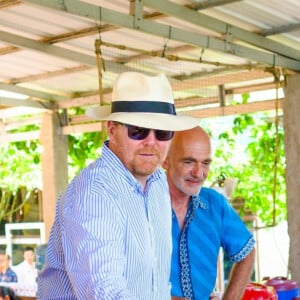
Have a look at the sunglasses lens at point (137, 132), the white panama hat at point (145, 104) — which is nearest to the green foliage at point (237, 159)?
the white panama hat at point (145, 104)

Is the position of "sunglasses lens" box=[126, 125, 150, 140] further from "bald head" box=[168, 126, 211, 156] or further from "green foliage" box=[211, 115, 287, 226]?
"green foliage" box=[211, 115, 287, 226]

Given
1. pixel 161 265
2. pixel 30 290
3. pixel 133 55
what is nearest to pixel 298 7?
pixel 133 55

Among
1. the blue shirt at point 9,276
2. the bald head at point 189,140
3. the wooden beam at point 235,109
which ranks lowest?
the blue shirt at point 9,276

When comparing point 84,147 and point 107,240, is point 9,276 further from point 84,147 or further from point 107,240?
point 107,240

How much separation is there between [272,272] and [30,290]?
586 centimetres

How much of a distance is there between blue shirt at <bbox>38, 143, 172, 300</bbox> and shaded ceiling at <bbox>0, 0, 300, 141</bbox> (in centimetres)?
315

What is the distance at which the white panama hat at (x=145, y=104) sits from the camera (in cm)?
237

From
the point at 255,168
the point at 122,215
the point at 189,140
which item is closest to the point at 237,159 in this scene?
the point at 255,168

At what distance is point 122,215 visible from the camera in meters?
2.28

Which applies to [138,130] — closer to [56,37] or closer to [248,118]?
[56,37]

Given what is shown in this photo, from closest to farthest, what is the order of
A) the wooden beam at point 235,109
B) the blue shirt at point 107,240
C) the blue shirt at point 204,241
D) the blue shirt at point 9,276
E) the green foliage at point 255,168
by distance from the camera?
1. the blue shirt at point 107,240
2. the blue shirt at point 204,241
3. the wooden beam at point 235,109
4. the blue shirt at point 9,276
5. the green foliage at point 255,168

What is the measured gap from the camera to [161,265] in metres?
2.48

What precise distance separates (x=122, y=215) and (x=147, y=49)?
5.51m

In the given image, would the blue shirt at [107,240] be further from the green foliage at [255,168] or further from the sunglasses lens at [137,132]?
the green foliage at [255,168]
